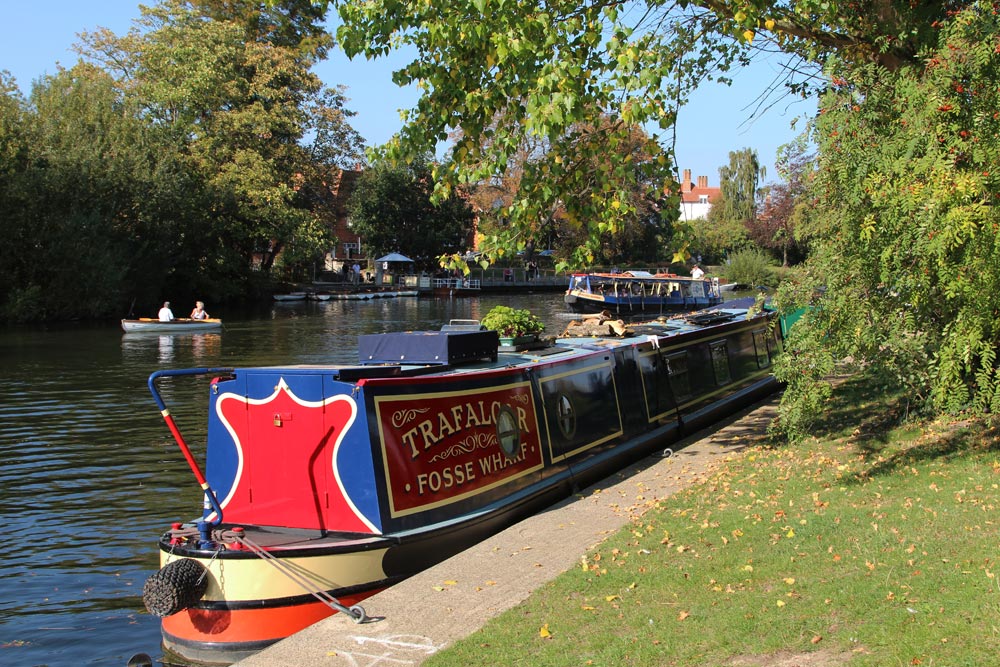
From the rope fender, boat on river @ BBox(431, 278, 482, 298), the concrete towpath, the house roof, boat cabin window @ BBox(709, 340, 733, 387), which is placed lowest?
the concrete towpath

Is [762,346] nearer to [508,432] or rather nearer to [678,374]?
[678,374]

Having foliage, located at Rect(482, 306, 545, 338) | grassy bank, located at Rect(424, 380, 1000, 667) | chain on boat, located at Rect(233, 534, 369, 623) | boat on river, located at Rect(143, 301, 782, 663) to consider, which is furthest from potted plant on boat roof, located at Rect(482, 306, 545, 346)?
chain on boat, located at Rect(233, 534, 369, 623)

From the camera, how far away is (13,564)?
10.3m

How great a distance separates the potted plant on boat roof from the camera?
11938 millimetres

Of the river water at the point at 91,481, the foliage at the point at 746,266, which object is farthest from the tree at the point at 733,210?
the river water at the point at 91,481

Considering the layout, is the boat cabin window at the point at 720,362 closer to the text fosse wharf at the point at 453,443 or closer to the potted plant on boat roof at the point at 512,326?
the potted plant on boat roof at the point at 512,326

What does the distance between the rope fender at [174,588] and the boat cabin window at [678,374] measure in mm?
8448

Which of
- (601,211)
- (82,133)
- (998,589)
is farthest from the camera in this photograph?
(82,133)

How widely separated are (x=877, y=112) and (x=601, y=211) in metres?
3.09

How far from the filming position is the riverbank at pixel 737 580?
5.55 meters

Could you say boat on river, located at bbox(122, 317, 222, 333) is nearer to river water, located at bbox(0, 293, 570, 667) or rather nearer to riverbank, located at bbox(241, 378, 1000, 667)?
river water, located at bbox(0, 293, 570, 667)

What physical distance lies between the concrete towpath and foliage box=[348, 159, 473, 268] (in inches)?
2726

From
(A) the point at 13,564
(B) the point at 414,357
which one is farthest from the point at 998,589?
(A) the point at 13,564

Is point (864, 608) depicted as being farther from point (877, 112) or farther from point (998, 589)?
point (877, 112)
